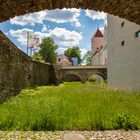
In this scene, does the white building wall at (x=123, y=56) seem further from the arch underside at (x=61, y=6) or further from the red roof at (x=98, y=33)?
the red roof at (x=98, y=33)

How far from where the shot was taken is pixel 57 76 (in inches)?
1703

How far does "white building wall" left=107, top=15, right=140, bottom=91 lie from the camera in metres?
21.2

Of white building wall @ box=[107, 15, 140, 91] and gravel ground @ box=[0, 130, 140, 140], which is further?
white building wall @ box=[107, 15, 140, 91]

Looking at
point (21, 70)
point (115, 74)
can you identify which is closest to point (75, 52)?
point (115, 74)

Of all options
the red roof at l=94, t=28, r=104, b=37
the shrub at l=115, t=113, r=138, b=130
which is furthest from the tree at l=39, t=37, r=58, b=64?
the shrub at l=115, t=113, r=138, b=130

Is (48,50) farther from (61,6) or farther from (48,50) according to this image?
(61,6)

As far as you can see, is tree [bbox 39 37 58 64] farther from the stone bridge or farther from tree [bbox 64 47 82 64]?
tree [bbox 64 47 82 64]

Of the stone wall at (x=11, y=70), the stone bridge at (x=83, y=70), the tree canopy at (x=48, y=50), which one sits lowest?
the stone wall at (x=11, y=70)

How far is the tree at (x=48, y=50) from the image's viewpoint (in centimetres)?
6647

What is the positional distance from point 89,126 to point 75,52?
81.5m

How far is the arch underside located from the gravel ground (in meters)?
4.19

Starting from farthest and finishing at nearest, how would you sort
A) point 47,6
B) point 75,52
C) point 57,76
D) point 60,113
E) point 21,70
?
point 75,52 < point 57,76 < point 21,70 < point 60,113 < point 47,6

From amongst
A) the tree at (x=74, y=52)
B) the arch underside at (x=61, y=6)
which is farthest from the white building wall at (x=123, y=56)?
the tree at (x=74, y=52)

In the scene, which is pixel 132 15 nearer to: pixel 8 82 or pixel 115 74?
pixel 8 82
